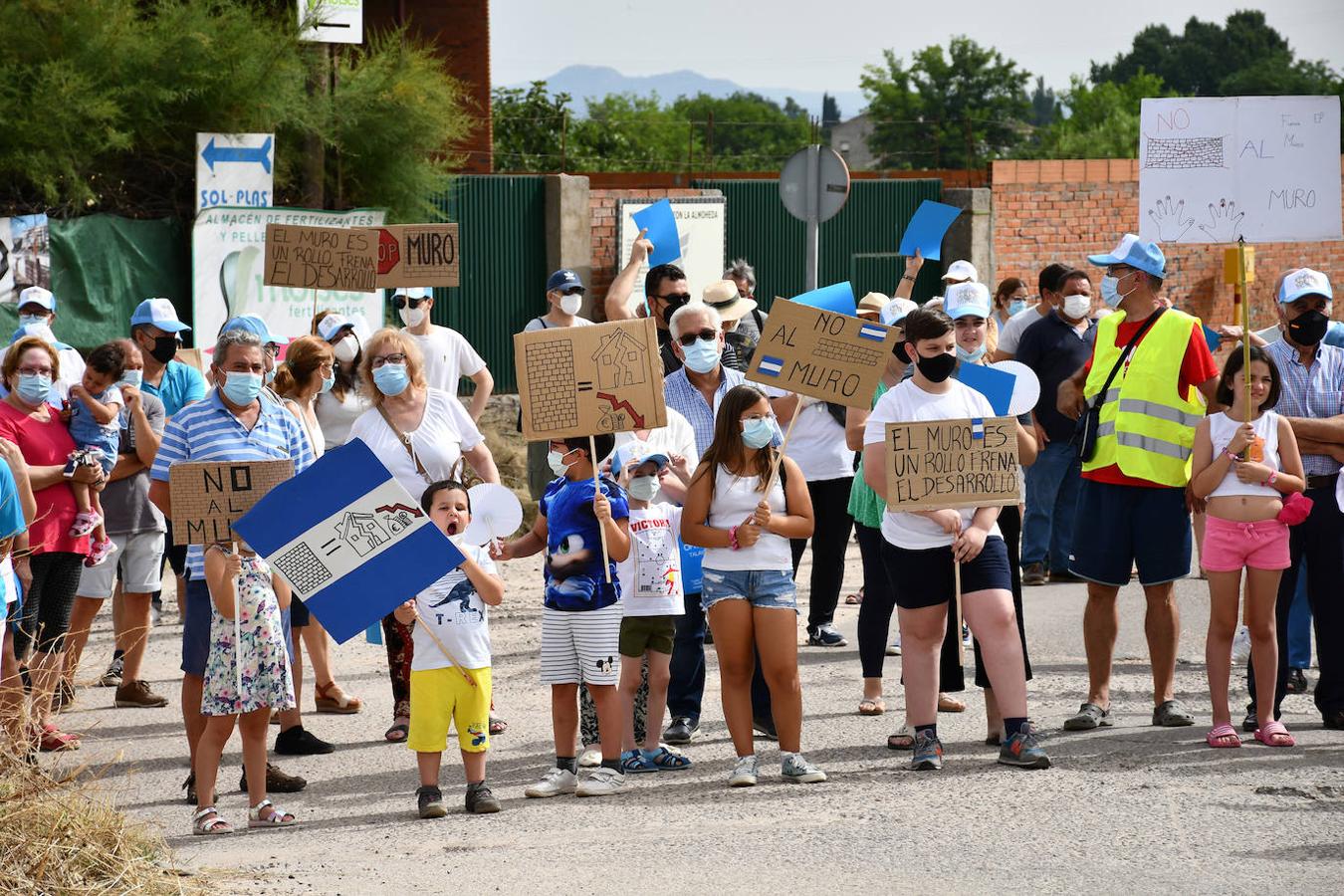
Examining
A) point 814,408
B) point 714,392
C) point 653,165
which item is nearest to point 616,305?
point 814,408

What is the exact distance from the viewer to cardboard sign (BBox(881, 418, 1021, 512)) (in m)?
6.75

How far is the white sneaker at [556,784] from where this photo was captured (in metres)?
6.62

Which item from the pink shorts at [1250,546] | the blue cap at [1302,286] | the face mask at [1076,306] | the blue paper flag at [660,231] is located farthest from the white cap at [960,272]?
the pink shorts at [1250,546]

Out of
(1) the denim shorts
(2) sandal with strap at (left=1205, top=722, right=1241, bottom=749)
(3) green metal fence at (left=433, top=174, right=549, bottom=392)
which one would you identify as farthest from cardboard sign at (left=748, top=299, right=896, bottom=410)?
(3) green metal fence at (left=433, top=174, right=549, bottom=392)

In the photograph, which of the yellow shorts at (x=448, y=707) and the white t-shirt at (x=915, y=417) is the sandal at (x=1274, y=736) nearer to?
the white t-shirt at (x=915, y=417)

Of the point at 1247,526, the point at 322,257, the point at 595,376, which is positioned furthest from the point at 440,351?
the point at 1247,526

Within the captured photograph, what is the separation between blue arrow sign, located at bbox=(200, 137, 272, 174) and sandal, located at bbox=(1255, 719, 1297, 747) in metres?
9.84

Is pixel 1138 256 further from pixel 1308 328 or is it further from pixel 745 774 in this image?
pixel 745 774

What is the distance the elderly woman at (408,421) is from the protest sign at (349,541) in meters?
0.86

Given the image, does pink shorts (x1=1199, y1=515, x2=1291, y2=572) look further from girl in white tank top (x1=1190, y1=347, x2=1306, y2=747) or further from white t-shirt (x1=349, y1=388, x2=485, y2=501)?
white t-shirt (x1=349, y1=388, x2=485, y2=501)

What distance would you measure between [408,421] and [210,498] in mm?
1245

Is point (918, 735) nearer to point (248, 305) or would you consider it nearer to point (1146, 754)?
point (1146, 754)

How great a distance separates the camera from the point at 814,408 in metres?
9.30

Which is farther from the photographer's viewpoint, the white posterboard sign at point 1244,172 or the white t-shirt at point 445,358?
the white t-shirt at point 445,358
